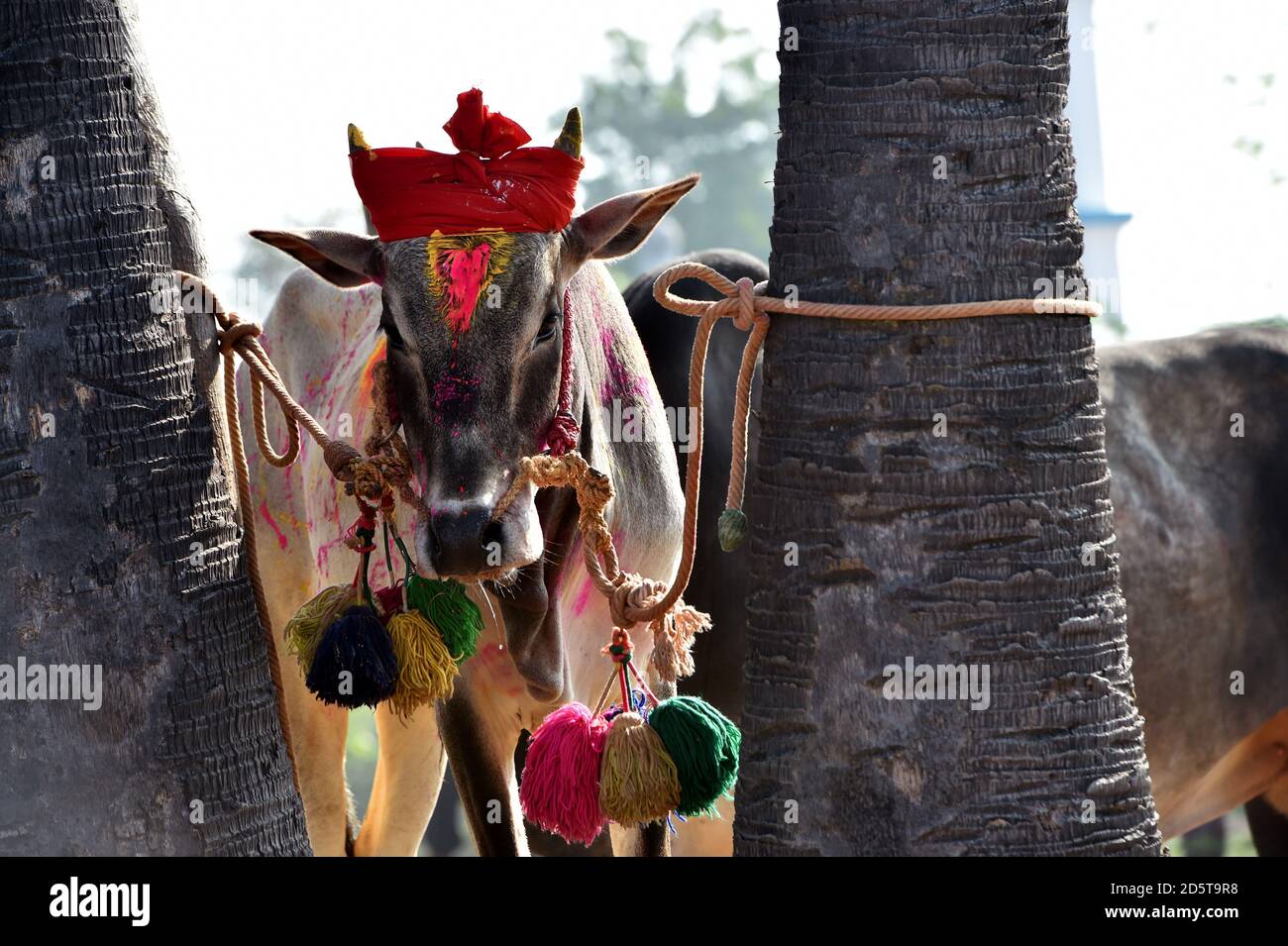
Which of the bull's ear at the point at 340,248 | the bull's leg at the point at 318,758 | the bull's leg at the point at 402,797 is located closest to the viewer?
the bull's ear at the point at 340,248

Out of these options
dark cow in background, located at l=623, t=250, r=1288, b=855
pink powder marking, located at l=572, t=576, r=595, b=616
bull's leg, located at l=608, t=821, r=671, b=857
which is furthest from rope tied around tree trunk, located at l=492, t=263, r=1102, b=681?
dark cow in background, located at l=623, t=250, r=1288, b=855

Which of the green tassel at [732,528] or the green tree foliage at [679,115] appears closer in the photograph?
the green tassel at [732,528]

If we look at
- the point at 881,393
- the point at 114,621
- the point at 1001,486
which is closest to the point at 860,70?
the point at 881,393

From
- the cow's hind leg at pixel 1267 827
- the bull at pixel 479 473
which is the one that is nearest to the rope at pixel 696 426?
the bull at pixel 479 473

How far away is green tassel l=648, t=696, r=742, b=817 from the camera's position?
339cm

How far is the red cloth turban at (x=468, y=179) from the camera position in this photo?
3.73 meters

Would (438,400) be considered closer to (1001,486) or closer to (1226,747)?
(1001,486)

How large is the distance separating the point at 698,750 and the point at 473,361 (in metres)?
1.02

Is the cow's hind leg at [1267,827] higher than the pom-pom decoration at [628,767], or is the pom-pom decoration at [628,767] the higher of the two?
the pom-pom decoration at [628,767]

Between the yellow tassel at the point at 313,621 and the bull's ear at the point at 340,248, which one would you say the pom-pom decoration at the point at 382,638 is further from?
the bull's ear at the point at 340,248

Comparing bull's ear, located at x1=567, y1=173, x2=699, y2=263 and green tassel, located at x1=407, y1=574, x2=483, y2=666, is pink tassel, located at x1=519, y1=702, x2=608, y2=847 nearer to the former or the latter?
green tassel, located at x1=407, y1=574, x2=483, y2=666

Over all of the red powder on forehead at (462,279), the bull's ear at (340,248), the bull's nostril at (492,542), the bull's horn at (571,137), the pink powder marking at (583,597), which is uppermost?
the bull's horn at (571,137)

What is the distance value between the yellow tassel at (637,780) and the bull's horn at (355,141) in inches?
60.6
